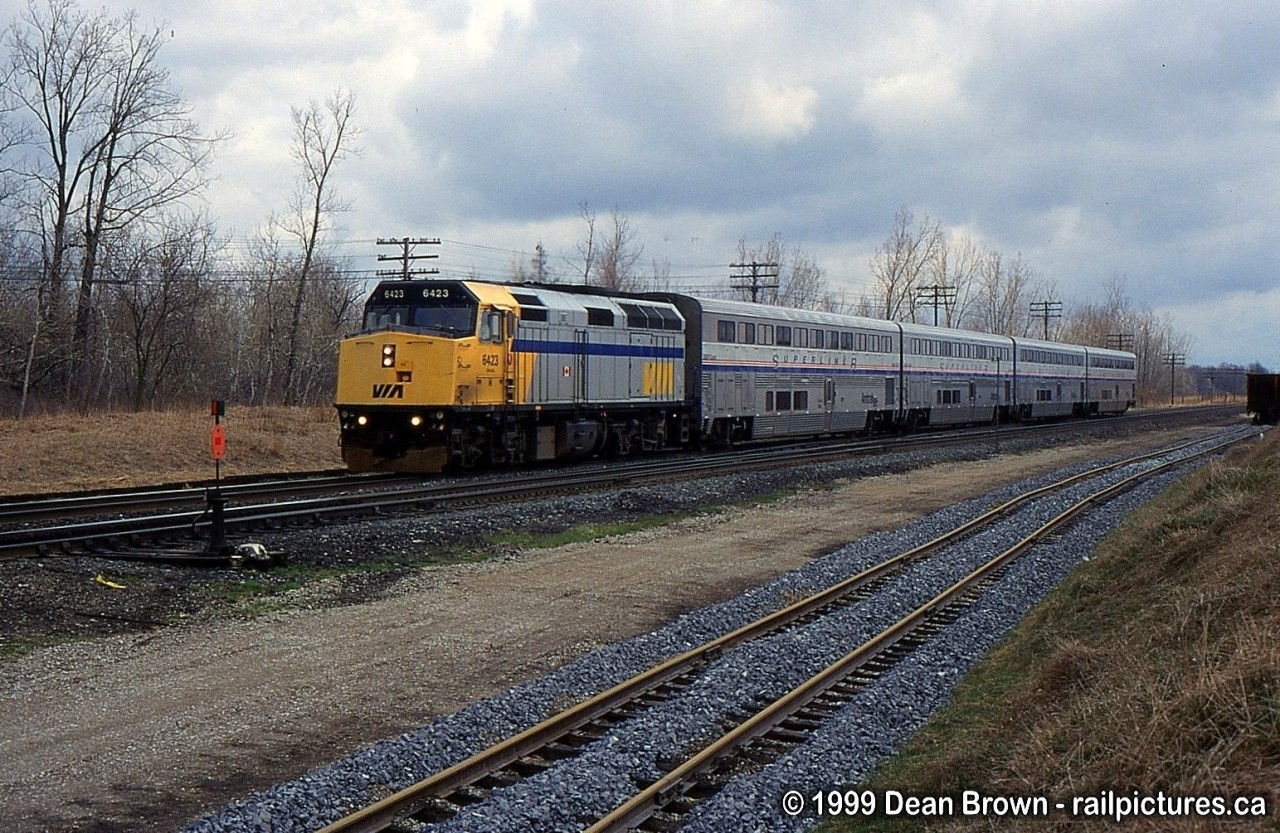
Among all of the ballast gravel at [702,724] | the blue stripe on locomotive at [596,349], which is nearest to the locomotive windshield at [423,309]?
the blue stripe on locomotive at [596,349]

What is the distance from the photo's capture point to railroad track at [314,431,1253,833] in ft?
20.6

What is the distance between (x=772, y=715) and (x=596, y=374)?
59.1ft

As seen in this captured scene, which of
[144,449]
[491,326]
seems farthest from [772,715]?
[144,449]

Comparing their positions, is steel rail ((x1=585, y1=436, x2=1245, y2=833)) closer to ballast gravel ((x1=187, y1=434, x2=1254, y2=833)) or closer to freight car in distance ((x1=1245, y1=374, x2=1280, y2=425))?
ballast gravel ((x1=187, y1=434, x2=1254, y2=833))

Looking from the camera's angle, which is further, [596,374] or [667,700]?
[596,374]

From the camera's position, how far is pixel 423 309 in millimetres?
22453

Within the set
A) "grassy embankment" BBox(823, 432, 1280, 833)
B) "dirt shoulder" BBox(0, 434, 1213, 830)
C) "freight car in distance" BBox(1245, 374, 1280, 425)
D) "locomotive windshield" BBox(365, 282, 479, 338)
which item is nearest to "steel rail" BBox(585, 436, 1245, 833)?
"grassy embankment" BBox(823, 432, 1280, 833)

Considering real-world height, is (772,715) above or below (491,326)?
below

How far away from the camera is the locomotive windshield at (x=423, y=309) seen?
22.0 meters

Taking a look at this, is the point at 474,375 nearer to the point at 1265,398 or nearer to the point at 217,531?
the point at 217,531

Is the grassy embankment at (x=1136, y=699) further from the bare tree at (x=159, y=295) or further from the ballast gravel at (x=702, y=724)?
the bare tree at (x=159, y=295)

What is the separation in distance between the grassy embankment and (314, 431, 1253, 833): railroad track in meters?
0.90

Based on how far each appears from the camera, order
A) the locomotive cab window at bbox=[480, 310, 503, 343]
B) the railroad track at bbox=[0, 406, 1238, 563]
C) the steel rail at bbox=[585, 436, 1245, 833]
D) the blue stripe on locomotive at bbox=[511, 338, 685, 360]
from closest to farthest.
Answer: the steel rail at bbox=[585, 436, 1245, 833] < the railroad track at bbox=[0, 406, 1238, 563] < the locomotive cab window at bbox=[480, 310, 503, 343] < the blue stripe on locomotive at bbox=[511, 338, 685, 360]

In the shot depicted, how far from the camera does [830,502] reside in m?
22.2
